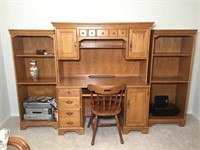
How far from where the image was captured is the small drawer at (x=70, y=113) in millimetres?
2404

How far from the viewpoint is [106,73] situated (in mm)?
2891

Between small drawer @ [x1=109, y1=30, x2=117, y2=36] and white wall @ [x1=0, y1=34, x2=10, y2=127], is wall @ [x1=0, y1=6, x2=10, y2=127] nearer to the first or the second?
white wall @ [x1=0, y1=34, x2=10, y2=127]

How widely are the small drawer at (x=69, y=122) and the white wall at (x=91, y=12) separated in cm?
147

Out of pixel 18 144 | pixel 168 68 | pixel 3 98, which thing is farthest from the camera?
pixel 168 68

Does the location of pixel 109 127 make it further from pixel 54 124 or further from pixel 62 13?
pixel 62 13

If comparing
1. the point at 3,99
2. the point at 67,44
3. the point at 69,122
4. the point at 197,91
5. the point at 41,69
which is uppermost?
the point at 67,44

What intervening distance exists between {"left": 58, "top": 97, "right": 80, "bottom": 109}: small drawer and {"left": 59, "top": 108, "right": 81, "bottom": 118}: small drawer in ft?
0.20

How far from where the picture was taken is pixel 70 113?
2414mm

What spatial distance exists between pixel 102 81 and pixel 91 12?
1137 millimetres

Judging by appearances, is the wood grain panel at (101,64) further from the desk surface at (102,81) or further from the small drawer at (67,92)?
the small drawer at (67,92)

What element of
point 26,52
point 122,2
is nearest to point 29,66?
point 26,52

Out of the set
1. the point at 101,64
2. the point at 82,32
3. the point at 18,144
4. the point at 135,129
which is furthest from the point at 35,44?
the point at 135,129

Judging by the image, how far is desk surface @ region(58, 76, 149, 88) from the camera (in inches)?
94.8

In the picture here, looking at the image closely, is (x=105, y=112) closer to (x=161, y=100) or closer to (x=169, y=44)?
(x=161, y=100)
